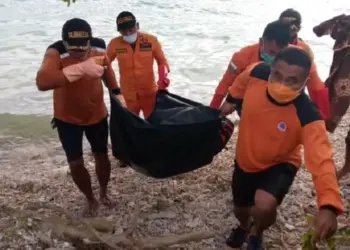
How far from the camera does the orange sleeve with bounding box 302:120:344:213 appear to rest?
9.21 feet

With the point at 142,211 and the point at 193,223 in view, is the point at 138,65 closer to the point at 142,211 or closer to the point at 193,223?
the point at 142,211

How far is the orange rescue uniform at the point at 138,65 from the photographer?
19.0ft

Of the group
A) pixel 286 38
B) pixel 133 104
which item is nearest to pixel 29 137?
pixel 133 104

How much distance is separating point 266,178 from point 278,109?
502mm

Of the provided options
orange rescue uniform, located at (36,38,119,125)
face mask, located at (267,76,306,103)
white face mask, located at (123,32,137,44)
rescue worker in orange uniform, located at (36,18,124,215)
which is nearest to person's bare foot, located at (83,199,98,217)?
rescue worker in orange uniform, located at (36,18,124,215)

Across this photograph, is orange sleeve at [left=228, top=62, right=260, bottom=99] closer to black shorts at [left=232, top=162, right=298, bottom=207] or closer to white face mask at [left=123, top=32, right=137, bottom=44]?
black shorts at [left=232, top=162, right=298, bottom=207]

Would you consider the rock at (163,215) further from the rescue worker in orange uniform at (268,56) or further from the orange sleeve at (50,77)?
the orange sleeve at (50,77)

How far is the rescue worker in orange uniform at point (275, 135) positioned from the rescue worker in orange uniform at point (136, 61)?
2.15m

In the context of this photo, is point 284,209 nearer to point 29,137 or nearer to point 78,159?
point 78,159

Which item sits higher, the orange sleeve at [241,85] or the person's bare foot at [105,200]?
the orange sleeve at [241,85]

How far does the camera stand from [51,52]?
4.17 metres

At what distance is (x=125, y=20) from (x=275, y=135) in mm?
2790

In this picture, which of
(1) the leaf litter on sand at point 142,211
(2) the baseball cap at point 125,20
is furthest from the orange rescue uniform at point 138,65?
(1) the leaf litter on sand at point 142,211

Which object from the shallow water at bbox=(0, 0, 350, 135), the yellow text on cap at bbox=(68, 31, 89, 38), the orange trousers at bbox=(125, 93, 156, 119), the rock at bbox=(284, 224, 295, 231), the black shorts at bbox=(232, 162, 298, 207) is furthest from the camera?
the shallow water at bbox=(0, 0, 350, 135)
